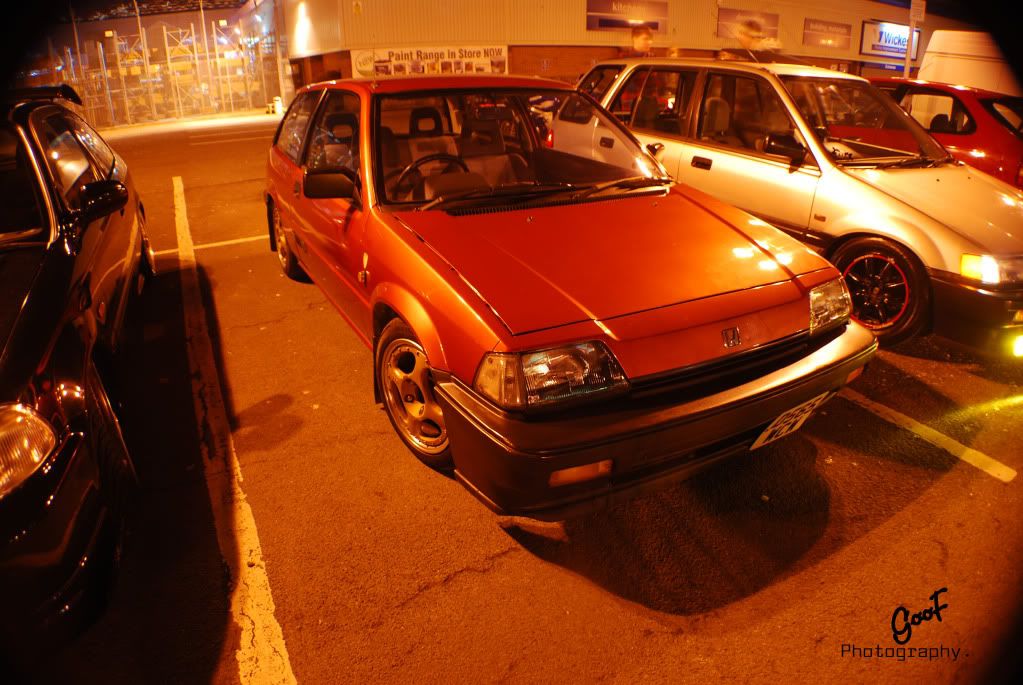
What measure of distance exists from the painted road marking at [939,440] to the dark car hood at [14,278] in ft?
13.0

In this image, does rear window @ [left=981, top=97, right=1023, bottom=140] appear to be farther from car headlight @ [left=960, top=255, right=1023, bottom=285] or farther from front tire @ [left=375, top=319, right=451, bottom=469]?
front tire @ [left=375, top=319, right=451, bottom=469]

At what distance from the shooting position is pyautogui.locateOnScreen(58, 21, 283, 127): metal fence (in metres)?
23.4

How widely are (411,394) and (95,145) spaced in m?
3.45

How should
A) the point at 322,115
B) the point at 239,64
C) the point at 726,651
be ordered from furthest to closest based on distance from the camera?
the point at 239,64
the point at 322,115
the point at 726,651

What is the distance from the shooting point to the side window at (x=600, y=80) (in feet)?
20.6

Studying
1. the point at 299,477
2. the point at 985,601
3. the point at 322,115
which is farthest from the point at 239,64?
the point at 985,601

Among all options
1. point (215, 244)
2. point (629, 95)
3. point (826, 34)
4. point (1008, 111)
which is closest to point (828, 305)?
point (629, 95)

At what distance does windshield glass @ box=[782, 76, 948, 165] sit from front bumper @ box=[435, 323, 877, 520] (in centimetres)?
284

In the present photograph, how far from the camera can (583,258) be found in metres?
2.50

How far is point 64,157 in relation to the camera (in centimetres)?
352

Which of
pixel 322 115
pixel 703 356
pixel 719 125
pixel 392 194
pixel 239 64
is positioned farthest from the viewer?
pixel 239 64

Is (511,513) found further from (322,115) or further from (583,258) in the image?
(322,115)

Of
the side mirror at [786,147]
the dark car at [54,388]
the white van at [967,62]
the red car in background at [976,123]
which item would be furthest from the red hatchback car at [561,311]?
the white van at [967,62]

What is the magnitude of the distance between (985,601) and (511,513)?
5.72 ft
